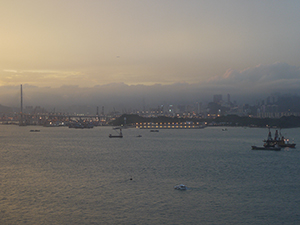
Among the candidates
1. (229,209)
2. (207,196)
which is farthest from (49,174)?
(229,209)

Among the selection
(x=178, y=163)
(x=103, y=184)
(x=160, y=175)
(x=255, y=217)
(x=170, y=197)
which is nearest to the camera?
(x=255, y=217)

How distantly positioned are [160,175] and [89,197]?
8966 mm

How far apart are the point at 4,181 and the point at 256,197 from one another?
62.8 ft

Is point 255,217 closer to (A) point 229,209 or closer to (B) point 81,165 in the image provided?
(A) point 229,209

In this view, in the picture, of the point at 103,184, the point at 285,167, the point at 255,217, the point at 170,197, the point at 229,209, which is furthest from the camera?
the point at 285,167

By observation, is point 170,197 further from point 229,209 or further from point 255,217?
point 255,217

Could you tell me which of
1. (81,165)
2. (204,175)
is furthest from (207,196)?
(81,165)

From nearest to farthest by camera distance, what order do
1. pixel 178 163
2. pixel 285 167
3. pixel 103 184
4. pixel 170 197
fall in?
1. pixel 170 197
2. pixel 103 184
3. pixel 285 167
4. pixel 178 163

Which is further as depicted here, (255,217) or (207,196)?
(207,196)

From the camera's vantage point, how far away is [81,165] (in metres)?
33.4

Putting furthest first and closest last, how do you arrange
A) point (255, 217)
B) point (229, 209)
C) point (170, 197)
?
point (170, 197)
point (229, 209)
point (255, 217)

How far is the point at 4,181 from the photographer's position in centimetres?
2433

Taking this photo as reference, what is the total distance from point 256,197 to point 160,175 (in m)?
9.45

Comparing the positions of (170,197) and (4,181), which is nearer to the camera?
(170,197)
